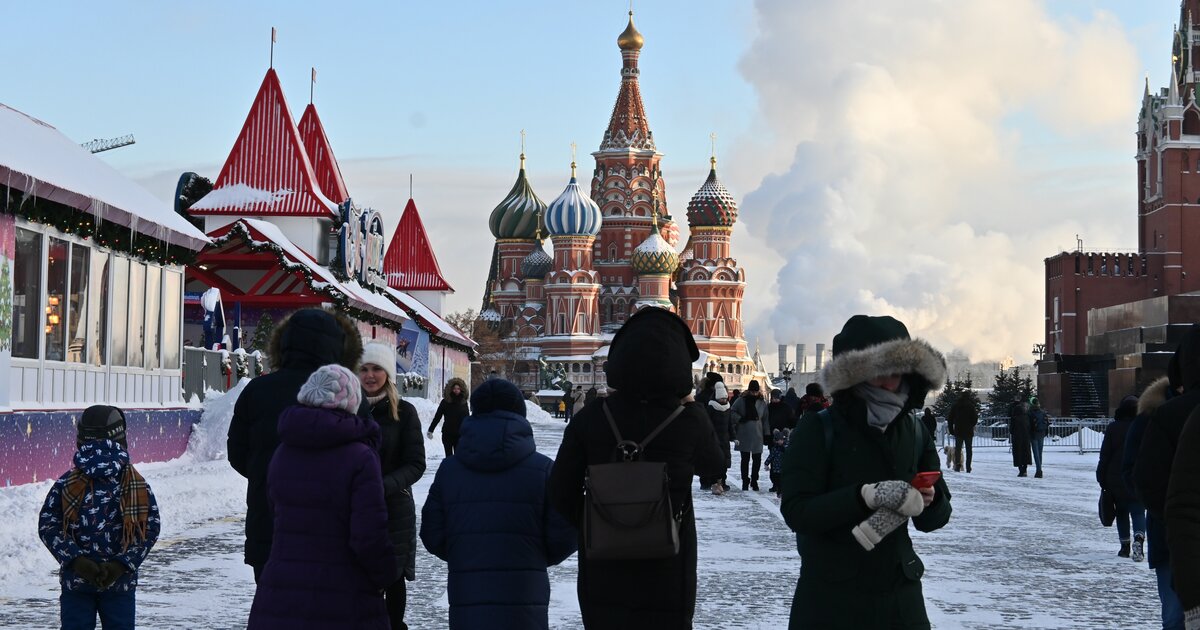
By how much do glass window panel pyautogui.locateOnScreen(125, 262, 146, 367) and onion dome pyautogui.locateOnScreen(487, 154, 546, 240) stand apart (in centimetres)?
9298

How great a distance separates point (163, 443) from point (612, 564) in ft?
51.4

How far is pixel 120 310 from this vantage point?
1838cm

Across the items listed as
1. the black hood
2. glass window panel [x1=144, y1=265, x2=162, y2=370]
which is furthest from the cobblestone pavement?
glass window panel [x1=144, y1=265, x2=162, y2=370]

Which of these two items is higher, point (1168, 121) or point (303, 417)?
point (1168, 121)

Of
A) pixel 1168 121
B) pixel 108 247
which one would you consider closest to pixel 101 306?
pixel 108 247

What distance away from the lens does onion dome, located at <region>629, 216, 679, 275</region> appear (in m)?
104

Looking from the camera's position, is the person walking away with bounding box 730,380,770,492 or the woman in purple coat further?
the person walking away with bounding box 730,380,770,492

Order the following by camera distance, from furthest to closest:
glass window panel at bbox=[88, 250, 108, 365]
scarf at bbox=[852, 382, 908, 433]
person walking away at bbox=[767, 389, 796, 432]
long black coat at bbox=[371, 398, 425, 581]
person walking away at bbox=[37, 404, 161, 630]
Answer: person walking away at bbox=[767, 389, 796, 432] → glass window panel at bbox=[88, 250, 108, 365] → long black coat at bbox=[371, 398, 425, 581] → person walking away at bbox=[37, 404, 161, 630] → scarf at bbox=[852, 382, 908, 433]

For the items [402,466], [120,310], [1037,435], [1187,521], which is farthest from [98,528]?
[1037,435]

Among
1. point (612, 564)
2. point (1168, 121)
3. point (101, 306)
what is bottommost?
point (612, 564)

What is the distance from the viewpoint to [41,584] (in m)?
10.2

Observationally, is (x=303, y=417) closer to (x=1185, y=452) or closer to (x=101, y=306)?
(x=1185, y=452)

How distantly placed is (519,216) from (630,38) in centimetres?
1437

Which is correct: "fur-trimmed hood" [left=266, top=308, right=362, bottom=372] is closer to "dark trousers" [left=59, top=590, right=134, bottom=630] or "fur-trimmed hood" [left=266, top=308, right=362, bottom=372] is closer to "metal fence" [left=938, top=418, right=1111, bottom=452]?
"dark trousers" [left=59, top=590, right=134, bottom=630]
